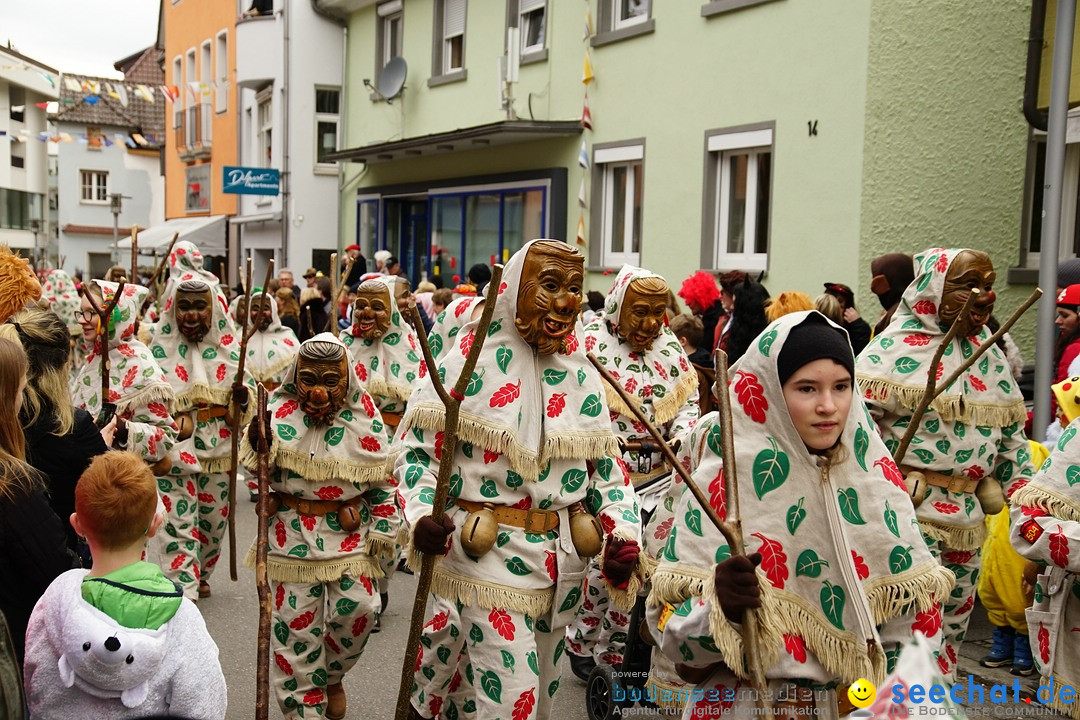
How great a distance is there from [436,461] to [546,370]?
55 cm

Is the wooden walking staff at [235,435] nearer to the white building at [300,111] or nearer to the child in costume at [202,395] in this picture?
the child in costume at [202,395]

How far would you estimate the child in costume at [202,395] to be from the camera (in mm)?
8055

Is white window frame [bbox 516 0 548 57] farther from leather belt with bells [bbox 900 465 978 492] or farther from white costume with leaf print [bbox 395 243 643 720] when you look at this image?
white costume with leaf print [bbox 395 243 643 720]

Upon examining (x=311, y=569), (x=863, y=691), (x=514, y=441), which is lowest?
(x=311, y=569)

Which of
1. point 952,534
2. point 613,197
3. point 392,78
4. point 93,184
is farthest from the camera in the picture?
point 93,184

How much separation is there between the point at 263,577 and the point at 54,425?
1007 millimetres

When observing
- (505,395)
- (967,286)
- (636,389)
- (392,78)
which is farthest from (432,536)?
(392,78)

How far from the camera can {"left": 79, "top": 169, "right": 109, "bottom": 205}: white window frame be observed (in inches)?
2292

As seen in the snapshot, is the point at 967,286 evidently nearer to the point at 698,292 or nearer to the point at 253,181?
the point at 698,292

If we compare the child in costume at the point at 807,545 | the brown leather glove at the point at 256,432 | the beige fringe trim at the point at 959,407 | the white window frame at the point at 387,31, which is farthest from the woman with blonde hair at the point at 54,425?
the white window frame at the point at 387,31

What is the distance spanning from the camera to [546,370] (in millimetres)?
4633

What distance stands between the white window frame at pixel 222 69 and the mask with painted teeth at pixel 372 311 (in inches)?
931

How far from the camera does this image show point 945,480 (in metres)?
5.90

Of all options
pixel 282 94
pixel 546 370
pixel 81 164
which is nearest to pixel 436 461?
pixel 546 370
